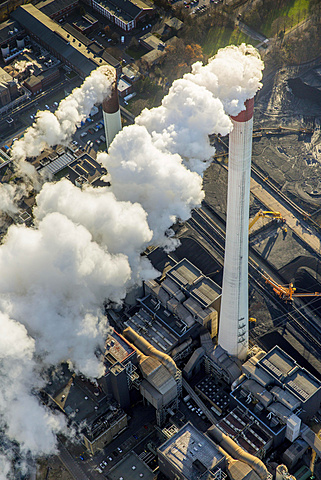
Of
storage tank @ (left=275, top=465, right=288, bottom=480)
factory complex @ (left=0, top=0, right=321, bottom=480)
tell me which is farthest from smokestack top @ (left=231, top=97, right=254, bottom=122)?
storage tank @ (left=275, top=465, right=288, bottom=480)

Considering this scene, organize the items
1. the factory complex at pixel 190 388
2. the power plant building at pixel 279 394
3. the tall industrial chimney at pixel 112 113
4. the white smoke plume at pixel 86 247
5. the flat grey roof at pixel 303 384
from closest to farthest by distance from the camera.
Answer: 1. the white smoke plume at pixel 86 247
2. the factory complex at pixel 190 388
3. the power plant building at pixel 279 394
4. the flat grey roof at pixel 303 384
5. the tall industrial chimney at pixel 112 113

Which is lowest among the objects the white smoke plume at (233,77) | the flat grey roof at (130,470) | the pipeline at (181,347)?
the flat grey roof at (130,470)

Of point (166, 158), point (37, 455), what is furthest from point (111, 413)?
point (166, 158)

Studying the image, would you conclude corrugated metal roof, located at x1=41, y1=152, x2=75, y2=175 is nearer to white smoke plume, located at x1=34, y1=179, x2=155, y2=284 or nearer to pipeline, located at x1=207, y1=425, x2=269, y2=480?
white smoke plume, located at x1=34, y1=179, x2=155, y2=284

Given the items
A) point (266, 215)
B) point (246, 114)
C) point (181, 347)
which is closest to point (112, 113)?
point (266, 215)

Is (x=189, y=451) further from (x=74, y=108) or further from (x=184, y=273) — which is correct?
(x=74, y=108)

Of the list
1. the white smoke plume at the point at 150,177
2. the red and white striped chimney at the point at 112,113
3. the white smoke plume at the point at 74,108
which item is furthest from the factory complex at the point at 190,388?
the white smoke plume at the point at 150,177

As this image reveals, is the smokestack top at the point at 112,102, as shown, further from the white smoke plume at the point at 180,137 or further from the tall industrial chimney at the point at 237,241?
the tall industrial chimney at the point at 237,241
